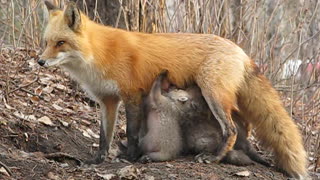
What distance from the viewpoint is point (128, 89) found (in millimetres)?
6301

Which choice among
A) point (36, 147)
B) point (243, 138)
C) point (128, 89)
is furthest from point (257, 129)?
point (36, 147)

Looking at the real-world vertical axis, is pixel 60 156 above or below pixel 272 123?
below

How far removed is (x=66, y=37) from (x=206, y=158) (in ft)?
6.19

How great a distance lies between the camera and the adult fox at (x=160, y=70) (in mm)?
6246

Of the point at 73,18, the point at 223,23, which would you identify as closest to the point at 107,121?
the point at 73,18

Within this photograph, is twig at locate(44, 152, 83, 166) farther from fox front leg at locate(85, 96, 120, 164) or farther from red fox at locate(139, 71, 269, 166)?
red fox at locate(139, 71, 269, 166)

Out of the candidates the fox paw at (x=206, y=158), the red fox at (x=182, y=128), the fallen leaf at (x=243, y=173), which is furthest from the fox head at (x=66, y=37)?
the fallen leaf at (x=243, y=173)

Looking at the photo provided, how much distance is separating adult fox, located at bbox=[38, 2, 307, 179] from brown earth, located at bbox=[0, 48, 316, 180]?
0.35m

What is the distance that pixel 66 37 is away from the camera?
6.12m

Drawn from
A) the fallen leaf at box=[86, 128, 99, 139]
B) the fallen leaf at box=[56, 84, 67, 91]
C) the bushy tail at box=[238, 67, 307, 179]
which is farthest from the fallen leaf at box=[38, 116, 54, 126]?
the bushy tail at box=[238, 67, 307, 179]

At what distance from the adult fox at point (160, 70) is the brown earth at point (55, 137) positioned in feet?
1.14

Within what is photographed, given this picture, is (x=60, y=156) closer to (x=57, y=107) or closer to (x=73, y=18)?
(x=73, y=18)

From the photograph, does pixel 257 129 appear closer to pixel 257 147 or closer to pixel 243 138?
pixel 243 138

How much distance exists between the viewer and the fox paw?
20.7 feet
